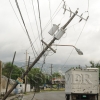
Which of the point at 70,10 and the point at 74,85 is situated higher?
the point at 70,10

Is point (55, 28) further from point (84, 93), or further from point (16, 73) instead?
point (16, 73)

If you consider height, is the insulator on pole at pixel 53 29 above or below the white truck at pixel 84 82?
above

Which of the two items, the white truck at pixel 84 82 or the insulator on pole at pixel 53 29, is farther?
the white truck at pixel 84 82

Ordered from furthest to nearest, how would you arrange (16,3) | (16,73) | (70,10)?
(16,73) < (70,10) < (16,3)

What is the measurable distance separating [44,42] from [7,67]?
10850 cm

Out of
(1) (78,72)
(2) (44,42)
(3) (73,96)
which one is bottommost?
(3) (73,96)

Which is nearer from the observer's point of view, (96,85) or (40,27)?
(40,27)

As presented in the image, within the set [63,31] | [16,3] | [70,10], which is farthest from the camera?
[70,10]

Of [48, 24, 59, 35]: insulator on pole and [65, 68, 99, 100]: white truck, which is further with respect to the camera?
[65, 68, 99, 100]: white truck

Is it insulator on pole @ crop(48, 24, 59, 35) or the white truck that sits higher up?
insulator on pole @ crop(48, 24, 59, 35)

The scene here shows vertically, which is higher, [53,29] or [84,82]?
[53,29]

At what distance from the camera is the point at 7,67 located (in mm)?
126625

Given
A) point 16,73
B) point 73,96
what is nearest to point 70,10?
point 73,96

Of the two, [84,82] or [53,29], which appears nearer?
[53,29]
